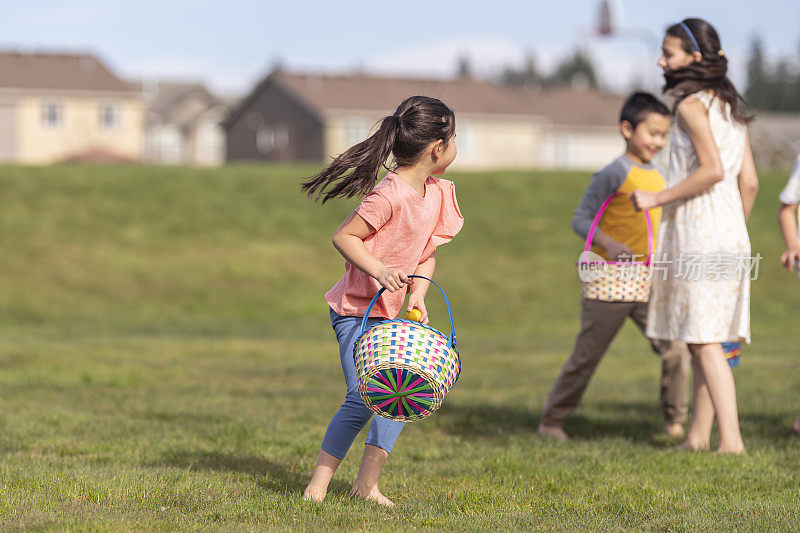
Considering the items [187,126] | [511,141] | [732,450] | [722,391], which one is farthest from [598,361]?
[187,126]

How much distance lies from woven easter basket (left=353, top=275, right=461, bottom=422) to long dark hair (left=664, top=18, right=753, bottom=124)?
8.63 feet

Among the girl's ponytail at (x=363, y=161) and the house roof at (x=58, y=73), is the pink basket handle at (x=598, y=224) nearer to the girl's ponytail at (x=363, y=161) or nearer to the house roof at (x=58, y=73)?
the girl's ponytail at (x=363, y=161)

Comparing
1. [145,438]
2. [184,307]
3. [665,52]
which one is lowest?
[184,307]

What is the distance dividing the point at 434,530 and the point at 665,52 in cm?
342

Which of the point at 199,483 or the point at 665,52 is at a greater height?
the point at 665,52

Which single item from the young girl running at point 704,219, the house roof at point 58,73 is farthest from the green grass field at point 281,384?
the house roof at point 58,73

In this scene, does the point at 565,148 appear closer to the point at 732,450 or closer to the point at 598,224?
the point at 598,224

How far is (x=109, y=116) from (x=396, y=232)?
177 ft

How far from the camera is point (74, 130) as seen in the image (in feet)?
180

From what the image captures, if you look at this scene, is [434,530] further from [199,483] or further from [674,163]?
[674,163]

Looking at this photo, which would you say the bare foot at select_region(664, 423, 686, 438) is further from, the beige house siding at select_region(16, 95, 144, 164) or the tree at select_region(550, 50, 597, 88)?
the tree at select_region(550, 50, 597, 88)

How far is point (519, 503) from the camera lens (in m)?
5.04

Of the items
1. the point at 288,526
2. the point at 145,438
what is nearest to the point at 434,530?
the point at 288,526

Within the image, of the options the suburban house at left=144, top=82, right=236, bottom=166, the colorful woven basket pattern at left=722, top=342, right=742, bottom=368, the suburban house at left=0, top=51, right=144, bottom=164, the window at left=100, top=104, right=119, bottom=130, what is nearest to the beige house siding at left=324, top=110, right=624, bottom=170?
the suburban house at left=0, top=51, right=144, bottom=164
